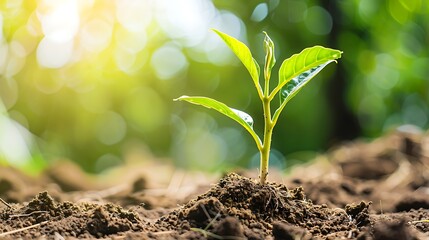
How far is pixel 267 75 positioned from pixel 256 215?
11.2 inches

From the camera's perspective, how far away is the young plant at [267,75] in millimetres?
1026

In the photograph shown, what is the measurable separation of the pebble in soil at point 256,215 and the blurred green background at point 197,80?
4364mm

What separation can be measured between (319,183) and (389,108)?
5226 mm

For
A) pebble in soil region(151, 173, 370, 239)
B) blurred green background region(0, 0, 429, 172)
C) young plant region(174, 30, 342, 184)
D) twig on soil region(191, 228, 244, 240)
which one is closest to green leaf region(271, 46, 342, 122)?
young plant region(174, 30, 342, 184)

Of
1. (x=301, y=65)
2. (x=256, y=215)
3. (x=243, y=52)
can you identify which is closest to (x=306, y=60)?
(x=301, y=65)

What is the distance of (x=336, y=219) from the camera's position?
1.11 metres

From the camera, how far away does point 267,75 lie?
109cm

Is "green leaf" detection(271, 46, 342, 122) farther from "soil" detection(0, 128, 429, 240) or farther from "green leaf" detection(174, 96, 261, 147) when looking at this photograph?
"soil" detection(0, 128, 429, 240)

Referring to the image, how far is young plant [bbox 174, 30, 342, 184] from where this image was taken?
103 cm

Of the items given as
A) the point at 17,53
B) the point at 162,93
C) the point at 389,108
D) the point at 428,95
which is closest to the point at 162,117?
the point at 162,93

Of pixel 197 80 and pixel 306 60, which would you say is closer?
pixel 306 60

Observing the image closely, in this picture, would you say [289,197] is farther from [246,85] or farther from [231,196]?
[246,85]

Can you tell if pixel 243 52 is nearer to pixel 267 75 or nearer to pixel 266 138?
pixel 267 75

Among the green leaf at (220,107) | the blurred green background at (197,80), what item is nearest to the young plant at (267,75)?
the green leaf at (220,107)
